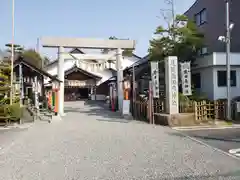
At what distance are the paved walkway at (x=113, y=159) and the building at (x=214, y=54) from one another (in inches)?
293

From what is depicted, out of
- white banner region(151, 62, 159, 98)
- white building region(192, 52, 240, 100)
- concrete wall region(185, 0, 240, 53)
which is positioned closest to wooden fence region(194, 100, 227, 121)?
white building region(192, 52, 240, 100)

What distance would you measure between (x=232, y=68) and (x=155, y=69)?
5.68 meters

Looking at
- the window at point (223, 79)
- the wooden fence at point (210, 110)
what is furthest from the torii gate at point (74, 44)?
the window at point (223, 79)

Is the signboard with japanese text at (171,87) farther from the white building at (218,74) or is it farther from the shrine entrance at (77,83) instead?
the shrine entrance at (77,83)

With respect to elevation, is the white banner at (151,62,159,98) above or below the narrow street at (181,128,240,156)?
above

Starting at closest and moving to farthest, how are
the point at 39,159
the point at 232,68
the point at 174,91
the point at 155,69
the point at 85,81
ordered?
the point at 39,159, the point at 174,91, the point at 155,69, the point at 232,68, the point at 85,81

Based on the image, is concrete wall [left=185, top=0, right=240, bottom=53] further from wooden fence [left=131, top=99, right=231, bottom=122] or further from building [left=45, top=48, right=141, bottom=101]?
building [left=45, top=48, right=141, bottom=101]

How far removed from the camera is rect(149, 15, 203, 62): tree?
1480 centimetres

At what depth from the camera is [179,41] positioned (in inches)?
595

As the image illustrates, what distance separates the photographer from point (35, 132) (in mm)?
9992

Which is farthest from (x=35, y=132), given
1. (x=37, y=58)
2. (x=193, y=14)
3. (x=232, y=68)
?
(x=37, y=58)

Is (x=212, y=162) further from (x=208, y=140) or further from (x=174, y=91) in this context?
(x=174, y=91)

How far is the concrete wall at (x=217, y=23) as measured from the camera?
16297 millimetres

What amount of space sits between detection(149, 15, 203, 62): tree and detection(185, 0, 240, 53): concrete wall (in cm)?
260
